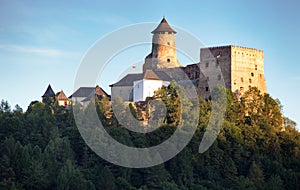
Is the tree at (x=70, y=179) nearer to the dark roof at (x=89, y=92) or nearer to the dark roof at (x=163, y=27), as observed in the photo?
the dark roof at (x=89, y=92)

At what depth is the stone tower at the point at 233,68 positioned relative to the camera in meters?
66.0

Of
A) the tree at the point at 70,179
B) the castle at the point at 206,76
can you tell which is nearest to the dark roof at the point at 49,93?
the castle at the point at 206,76

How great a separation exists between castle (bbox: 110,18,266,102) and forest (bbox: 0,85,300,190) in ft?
5.47

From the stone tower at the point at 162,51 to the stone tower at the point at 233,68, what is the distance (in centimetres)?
600

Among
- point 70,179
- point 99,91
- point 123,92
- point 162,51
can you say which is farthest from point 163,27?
point 70,179

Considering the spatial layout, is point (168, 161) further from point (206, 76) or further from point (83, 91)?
point (83, 91)

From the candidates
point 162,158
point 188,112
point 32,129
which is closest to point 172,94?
point 188,112

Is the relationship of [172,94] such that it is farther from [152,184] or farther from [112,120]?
[152,184]

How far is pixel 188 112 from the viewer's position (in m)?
62.6

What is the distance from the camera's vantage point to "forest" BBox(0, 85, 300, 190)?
54.8 m

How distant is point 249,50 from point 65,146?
1898 cm

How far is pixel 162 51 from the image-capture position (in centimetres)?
7338

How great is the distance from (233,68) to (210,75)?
2.00 metres

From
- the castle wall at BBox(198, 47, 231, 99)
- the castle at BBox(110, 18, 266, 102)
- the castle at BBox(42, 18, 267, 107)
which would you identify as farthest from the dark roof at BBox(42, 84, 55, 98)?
the castle wall at BBox(198, 47, 231, 99)
